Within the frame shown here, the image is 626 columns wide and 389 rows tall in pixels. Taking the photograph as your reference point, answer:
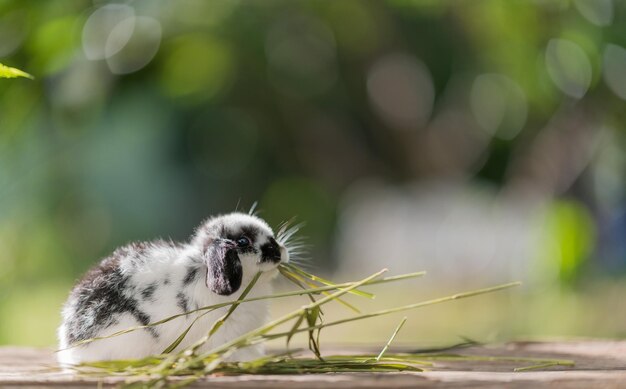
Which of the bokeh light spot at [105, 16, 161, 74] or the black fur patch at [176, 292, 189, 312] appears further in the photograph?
the bokeh light spot at [105, 16, 161, 74]

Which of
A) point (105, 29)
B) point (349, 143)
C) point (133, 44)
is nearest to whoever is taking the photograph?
point (105, 29)

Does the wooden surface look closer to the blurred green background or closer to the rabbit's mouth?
the rabbit's mouth

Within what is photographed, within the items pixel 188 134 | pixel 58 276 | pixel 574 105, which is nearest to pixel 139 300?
pixel 574 105

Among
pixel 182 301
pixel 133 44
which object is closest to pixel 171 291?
pixel 182 301

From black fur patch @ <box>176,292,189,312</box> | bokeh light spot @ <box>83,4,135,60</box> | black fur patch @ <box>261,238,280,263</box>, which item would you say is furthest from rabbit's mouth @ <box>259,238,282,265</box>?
bokeh light spot @ <box>83,4,135,60</box>

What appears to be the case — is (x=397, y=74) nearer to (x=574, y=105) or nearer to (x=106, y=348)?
(x=574, y=105)

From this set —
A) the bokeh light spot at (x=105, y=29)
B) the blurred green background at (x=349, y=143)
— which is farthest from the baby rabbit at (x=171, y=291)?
the bokeh light spot at (x=105, y=29)

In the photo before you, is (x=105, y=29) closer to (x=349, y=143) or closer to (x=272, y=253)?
(x=272, y=253)
